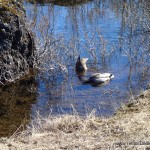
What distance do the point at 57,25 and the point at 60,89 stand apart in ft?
20.3

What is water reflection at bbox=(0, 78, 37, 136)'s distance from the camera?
1143cm

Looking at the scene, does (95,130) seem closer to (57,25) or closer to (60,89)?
(60,89)

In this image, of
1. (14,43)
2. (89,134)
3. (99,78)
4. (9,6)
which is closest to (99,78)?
(99,78)

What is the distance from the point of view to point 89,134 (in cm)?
866

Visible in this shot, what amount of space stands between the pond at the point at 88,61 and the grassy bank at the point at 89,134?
1.63 meters

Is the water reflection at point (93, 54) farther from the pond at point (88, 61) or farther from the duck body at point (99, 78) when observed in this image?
the duck body at point (99, 78)

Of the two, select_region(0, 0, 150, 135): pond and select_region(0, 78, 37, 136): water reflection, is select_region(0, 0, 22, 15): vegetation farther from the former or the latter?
select_region(0, 78, 37, 136): water reflection

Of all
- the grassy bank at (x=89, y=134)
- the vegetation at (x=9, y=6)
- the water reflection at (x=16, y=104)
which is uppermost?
the vegetation at (x=9, y=6)

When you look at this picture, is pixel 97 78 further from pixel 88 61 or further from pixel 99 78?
pixel 88 61

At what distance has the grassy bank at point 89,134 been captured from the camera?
7.68m

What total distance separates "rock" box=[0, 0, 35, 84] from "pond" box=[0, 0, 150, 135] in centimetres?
43

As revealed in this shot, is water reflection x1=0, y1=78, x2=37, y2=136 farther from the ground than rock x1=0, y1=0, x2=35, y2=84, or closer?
closer

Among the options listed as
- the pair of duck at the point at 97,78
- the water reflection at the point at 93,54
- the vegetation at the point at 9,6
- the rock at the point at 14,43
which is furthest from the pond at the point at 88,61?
the vegetation at the point at 9,6

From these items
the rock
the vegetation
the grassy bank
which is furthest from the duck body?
the grassy bank
